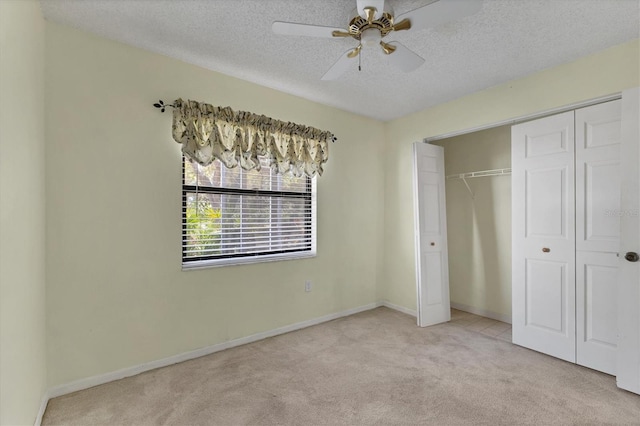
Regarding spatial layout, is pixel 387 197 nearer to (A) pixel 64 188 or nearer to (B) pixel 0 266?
(A) pixel 64 188

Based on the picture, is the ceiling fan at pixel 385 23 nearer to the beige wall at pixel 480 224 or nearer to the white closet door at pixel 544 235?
the white closet door at pixel 544 235

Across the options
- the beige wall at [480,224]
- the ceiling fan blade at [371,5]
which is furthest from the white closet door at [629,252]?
the ceiling fan blade at [371,5]

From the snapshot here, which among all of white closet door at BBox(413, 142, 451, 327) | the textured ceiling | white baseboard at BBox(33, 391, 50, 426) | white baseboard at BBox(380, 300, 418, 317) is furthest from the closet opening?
white baseboard at BBox(33, 391, 50, 426)

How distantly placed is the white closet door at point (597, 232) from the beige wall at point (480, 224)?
113 centimetres

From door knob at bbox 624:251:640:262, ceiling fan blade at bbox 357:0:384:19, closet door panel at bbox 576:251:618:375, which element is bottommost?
closet door panel at bbox 576:251:618:375

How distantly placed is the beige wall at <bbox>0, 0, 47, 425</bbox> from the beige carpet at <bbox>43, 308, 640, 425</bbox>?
570mm

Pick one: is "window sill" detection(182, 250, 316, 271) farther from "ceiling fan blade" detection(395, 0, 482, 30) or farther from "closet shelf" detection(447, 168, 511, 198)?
"ceiling fan blade" detection(395, 0, 482, 30)

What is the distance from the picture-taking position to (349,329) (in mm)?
3391

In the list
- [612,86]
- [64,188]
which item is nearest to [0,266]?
[64,188]

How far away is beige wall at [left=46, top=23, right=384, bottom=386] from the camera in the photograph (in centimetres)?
216

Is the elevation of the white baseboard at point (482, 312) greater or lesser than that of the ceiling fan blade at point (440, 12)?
lesser

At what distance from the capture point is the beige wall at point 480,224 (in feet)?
12.3

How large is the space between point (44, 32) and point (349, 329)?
11.7 feet

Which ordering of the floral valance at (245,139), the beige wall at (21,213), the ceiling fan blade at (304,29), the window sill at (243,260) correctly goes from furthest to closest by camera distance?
the window sill at (243,260) < the floral valance at (245,139) < the ceiling fan blade at (304,29) < the beige wall at (21,213)
